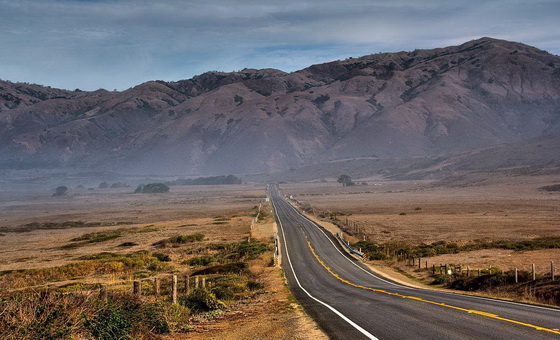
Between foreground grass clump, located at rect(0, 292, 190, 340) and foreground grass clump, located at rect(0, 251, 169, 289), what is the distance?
62.1ft

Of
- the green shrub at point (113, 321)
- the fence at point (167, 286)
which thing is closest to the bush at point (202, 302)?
the fence at point (167, 286)

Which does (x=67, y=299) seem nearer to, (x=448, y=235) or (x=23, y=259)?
(x=23, y=259)

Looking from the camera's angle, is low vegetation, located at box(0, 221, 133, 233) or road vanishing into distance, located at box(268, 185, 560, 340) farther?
low vegetation, located at box(0, 221, 133, 233)

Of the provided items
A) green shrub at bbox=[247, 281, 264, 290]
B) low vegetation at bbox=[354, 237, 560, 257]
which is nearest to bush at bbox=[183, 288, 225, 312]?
green shrub at bbox=[247, 281, 264, 290]

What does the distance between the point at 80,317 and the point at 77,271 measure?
25.3m

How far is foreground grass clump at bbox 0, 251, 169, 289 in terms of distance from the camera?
31.3 meters

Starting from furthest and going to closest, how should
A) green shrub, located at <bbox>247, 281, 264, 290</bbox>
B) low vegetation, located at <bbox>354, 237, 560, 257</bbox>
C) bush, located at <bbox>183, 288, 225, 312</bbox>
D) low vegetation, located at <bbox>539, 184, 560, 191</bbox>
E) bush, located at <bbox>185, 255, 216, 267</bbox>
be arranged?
low vegetation, located at <bbox>539, 184, 560, 191</bbox>, low vegetation, located at <bbox>354, 237, 560, 257</bbox>, bush, located at <bbox>185, 255, 216, 267</bbox>, green shrub, located at <bbox>247, 281, 264, 290</bbox>, bush, located at <bbox>183, 288, 225, 312</bbox>

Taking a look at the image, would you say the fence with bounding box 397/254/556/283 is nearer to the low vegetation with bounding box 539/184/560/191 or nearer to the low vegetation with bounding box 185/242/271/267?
the low vegetation with bounding box 185/242/271/267

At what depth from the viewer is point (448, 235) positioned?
60.8 m

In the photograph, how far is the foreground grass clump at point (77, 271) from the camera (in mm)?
31266

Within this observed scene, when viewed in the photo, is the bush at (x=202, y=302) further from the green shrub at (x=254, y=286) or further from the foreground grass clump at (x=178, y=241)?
the foreground grass clump at (x=178, y=241)

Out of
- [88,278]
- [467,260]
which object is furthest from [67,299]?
[467,260]

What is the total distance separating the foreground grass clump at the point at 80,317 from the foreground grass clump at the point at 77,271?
1892 centimetres

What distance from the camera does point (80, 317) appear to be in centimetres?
1140
